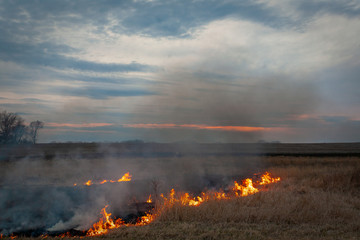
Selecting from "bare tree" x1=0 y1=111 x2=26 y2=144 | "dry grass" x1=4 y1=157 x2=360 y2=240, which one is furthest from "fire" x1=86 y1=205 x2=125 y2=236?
"bare tree" x1=0 y1=111 x2=26 y2=144

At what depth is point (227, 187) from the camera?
1814 centimetres

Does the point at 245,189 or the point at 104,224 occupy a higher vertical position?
the point at 245,189

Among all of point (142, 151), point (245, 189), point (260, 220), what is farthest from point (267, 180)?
point (142, 151)

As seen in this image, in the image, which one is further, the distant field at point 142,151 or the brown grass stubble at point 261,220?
the distant field at point 142,151

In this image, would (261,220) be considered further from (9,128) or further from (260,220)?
(9,128)

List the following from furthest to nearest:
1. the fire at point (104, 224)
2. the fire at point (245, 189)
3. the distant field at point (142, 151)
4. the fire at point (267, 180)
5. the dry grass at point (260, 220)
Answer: the distant field at point (142, 151), the fire at point (267, 180), the fire at point (245, 189), the fire at point (104, 224), the dry grass at point (260, 220)

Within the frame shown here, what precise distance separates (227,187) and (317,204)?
23.0 feet

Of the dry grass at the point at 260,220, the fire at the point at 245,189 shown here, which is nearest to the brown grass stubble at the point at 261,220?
the dry grass at the point at 260,220

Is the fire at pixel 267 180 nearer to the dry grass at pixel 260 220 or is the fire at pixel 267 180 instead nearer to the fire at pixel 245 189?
the fire at pixel 245 189

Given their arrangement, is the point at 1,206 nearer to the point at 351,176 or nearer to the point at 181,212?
the point at 181,212

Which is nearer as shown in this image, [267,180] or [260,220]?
[260,220]

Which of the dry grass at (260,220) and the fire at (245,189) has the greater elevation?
the dry grass at (260,220)

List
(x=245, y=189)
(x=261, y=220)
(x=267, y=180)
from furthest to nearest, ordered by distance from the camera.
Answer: (x=267, y=180) → (x=245, y=189) → (x=261, y=220)

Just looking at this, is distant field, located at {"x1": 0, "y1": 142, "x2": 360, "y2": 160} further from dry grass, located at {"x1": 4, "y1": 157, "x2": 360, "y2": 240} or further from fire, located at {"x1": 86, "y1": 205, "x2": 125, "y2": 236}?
dry grass, located at {"x1": 4, "y1": 157, "x2": 360, "y2": 240}
